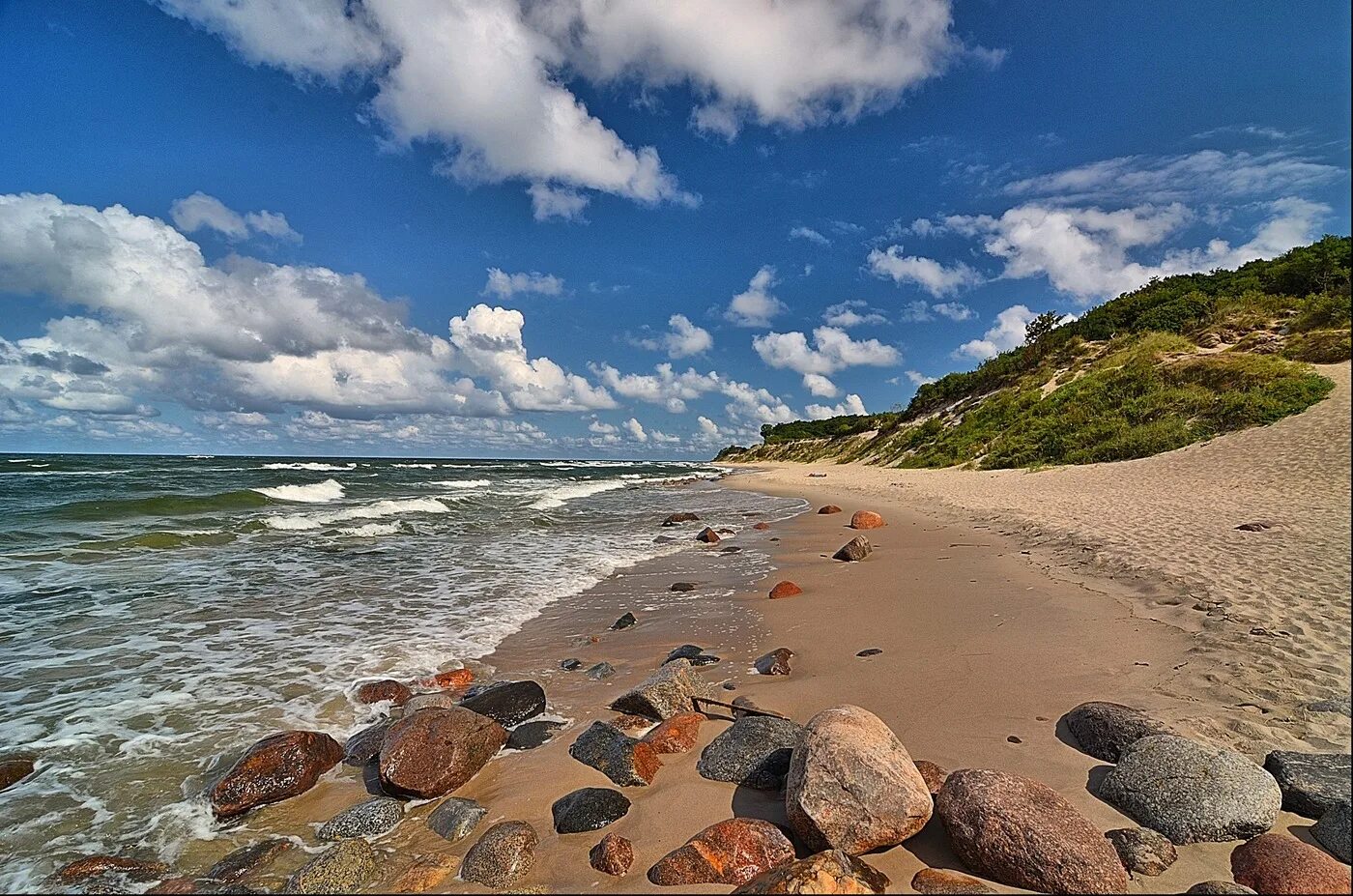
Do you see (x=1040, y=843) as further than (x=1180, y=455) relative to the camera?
No

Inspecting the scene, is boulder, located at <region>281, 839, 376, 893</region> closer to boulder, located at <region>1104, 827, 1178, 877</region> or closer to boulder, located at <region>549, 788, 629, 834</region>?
boulder, located at <region>549, 788, 629, 834</region>

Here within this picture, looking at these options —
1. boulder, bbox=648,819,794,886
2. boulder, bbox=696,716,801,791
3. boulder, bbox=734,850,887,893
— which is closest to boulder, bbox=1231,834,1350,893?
boulder, bbox=734,850,887,893

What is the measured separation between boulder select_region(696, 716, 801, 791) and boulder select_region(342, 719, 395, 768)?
115 inches

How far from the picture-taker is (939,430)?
41.8 metres

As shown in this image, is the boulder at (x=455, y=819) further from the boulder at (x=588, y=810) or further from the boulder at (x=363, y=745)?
the boulder at (x=363, y=745)

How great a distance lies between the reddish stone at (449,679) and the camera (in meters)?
6.39

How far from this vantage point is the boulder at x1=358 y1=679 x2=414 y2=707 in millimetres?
Answer: 5945

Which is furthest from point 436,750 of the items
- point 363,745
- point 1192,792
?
point 1192,792

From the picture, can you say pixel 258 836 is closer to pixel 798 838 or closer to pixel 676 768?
pixel 676 768

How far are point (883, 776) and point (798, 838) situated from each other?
0.63 metres

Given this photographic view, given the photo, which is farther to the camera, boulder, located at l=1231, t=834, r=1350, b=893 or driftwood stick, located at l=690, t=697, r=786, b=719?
driftwood stick, located at l=690, t=697, r=786, b=719

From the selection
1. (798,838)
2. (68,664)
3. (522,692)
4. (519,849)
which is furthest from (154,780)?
(798,838)

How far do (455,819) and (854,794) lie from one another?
271cm

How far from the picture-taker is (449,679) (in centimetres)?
645
